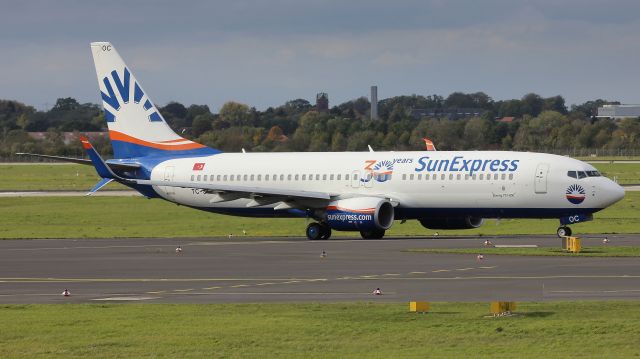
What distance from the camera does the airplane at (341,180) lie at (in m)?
53.4

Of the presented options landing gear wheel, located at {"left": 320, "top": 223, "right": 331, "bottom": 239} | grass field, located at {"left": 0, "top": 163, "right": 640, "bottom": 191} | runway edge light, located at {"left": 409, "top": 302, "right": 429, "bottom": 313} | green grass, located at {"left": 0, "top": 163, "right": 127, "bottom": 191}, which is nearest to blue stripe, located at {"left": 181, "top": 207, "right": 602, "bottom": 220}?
landing gear wheel, located at {"left": 320, "top": 223, "right": 331, "bottom": 239}

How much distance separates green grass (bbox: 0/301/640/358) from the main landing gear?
28594mm

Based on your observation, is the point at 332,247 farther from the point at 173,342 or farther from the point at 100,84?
the point at 173,342

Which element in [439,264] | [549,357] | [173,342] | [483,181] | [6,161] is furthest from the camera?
[6,161]

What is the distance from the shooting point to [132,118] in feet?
211

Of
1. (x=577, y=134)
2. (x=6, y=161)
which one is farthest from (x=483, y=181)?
(x=6, y=161)

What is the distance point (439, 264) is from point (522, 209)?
577 inches

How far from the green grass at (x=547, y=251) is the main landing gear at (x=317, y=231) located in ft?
34.3

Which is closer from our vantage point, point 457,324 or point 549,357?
point 549,357

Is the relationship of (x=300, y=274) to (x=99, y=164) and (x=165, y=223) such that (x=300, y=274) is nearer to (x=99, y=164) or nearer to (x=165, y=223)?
(x=99, y=164)

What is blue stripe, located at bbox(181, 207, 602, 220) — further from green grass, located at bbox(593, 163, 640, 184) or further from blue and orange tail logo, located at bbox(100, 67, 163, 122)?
green grass, located at bbox(593, 163, 640, 184)

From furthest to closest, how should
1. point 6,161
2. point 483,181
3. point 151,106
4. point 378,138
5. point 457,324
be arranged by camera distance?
point 6,161 < point 378,138 < point 151,106 < point 483,181 < point 457,324

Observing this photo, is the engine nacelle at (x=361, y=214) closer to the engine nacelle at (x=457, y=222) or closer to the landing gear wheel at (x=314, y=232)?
the landing gear wheel at (x=314, y=232)

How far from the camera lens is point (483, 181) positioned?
5403cm
